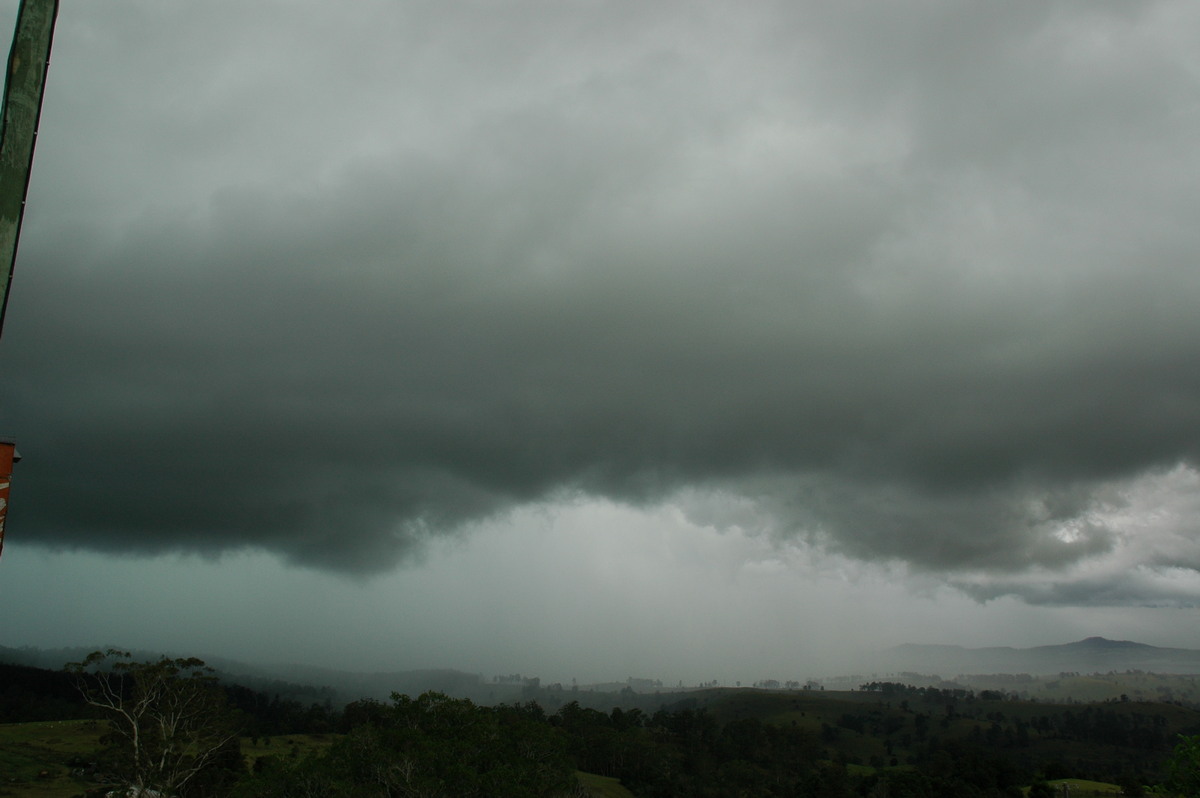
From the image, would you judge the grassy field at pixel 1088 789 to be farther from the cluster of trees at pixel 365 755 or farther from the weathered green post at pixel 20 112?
the weathered green post at pixel 20 112

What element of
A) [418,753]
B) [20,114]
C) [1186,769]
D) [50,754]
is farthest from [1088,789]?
[20,114]

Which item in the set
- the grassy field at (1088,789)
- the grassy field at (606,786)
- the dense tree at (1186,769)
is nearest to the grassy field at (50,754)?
the grassy field at (606,786)

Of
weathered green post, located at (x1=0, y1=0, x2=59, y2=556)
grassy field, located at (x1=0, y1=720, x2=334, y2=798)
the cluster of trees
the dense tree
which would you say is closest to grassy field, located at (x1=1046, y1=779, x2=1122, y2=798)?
the cluster of trees

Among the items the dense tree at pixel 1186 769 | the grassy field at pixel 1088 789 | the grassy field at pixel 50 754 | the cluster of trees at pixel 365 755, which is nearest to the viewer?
the dense tree at pixel 1186 769

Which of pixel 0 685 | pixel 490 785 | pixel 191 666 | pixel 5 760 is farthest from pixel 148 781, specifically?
pixel 0 685

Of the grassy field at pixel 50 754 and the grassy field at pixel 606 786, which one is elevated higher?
the grassy field at pixel 50 754

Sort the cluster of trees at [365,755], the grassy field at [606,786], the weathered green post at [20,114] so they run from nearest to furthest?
the weathered green post at [20,114] < the cluster of trees at [365,755] < the grassy field at [606,786]

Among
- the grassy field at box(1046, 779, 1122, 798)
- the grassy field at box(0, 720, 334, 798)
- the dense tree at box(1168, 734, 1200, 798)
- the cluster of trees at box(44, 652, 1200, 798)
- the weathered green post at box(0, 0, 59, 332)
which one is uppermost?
the weathered green post at box(0, 0, 59, 332)

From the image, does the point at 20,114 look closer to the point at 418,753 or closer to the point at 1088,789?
the point at 418,753

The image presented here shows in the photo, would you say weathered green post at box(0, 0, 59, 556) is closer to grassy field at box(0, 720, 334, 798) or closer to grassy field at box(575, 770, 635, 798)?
grassy field at box(0, 720, 334, 798)

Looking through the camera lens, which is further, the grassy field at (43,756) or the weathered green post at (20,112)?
the grassy field at (43,756)
